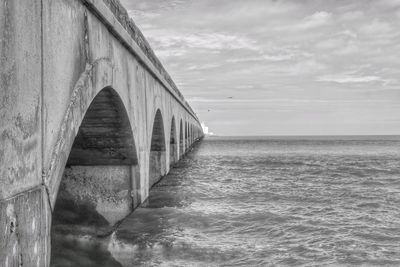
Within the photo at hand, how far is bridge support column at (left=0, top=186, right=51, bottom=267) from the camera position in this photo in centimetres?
304

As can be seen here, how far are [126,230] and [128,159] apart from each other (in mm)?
1663

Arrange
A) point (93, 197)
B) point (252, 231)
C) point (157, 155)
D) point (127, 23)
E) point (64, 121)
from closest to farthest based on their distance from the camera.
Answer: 1. point (64, 121)
2. point (127, 23)
3. point (93, 197)
4. point (252, 231)
5. point (157, 155)

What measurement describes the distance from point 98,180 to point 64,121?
4.67 metres

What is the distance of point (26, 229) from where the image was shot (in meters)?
3.37

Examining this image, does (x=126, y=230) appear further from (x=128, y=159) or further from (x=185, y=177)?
(x=185, y=177)

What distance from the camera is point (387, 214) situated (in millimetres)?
12000

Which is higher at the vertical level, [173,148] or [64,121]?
[64,121]

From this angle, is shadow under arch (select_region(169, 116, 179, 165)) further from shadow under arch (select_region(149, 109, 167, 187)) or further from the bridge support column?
the bridge support column

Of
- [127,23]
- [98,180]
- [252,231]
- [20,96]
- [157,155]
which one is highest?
[127,23]

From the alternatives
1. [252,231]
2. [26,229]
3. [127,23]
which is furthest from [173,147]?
[26,229]

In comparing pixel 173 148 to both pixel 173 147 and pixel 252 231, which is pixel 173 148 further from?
pixel 252 231

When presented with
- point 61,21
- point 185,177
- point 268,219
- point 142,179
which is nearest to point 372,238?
point 268,219

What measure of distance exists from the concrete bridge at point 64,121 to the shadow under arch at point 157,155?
19.4ft

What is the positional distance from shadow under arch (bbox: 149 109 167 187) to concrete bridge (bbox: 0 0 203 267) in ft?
19.4
